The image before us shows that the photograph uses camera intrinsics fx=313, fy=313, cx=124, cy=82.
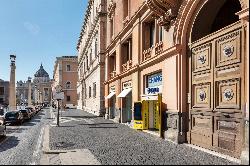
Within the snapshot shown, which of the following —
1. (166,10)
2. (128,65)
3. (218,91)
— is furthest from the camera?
(128,65)

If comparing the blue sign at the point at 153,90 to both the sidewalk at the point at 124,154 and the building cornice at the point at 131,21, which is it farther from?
the building cornice at the point at 131,21

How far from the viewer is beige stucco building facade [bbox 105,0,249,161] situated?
31.8 ft

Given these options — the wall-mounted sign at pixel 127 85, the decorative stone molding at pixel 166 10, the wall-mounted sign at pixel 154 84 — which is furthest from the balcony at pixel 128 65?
the decorative stone molding at pixel 166 10

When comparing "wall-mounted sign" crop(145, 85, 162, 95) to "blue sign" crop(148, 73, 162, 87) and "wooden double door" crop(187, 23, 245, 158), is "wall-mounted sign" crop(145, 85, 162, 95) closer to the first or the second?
"blue sign" crop(148, 73, 162, 87)

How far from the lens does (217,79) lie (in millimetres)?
11016

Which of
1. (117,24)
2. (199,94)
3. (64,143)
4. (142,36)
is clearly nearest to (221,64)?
(199,94)

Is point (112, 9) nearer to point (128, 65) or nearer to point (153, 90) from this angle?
point (128, 65)

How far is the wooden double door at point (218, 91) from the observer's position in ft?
31.8

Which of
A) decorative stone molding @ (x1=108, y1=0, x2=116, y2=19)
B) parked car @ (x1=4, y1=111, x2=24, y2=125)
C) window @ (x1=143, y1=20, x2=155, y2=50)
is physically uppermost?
decorative stone molding @ (x1=108, y1=0, x2=116, y2=19)

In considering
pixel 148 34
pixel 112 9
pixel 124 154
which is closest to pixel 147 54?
pixel 148 34

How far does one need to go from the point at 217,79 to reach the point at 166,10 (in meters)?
4.96

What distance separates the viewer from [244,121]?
29.1 ft

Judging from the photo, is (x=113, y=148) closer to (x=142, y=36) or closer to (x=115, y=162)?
(x=115, y=162)

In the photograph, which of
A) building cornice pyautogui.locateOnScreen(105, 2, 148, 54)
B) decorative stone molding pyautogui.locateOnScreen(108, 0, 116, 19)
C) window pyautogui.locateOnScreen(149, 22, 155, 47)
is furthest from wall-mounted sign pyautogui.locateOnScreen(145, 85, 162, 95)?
decorative stone molding pyautogui.locateOnScreen(108, 0, 116, 19)
